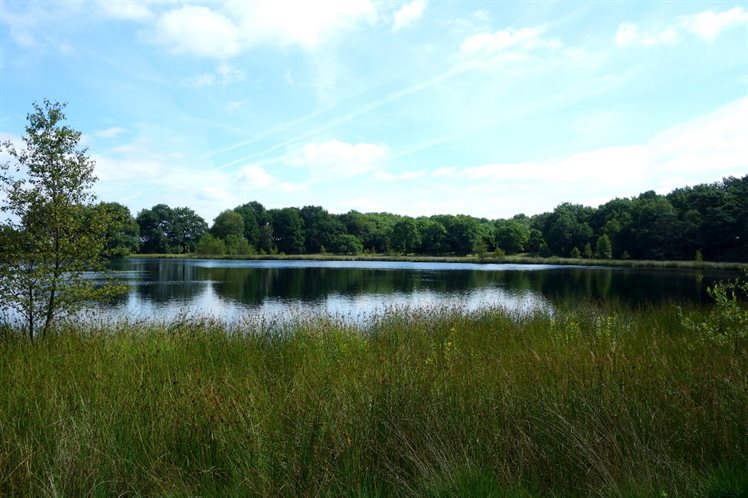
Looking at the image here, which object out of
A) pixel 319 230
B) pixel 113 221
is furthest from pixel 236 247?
pixel 113 221

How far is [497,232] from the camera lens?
4537 inches

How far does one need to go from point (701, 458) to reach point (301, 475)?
2936 millimetres

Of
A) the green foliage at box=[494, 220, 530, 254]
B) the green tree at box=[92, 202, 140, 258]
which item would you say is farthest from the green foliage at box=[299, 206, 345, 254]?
the green tree at box=[92, 202, 140, 258]

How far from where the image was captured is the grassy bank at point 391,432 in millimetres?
3205

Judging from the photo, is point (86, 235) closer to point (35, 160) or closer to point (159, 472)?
point (35, 160)

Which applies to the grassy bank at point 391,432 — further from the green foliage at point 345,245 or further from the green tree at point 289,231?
the green foliage at point 345,245

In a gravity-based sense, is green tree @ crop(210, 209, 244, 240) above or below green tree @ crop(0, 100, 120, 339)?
above

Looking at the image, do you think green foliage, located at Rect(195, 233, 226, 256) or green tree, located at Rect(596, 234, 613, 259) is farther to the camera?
green foliage, located at Rect(195, 233, 226, 256)

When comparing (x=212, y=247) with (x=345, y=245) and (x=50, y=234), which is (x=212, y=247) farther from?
(x=50, y=234)

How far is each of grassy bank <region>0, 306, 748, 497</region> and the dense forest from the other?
6997cm

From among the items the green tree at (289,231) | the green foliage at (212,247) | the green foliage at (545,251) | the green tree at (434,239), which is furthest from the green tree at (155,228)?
the green foliage at (545,251)

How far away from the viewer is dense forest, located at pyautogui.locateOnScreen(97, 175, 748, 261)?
68375 millimetres

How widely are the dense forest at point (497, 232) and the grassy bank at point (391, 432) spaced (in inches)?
2755

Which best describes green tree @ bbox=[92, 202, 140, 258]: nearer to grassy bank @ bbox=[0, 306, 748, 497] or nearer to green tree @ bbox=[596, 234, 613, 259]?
grassy bank @ bbox=[0, 306, 748, 497]
